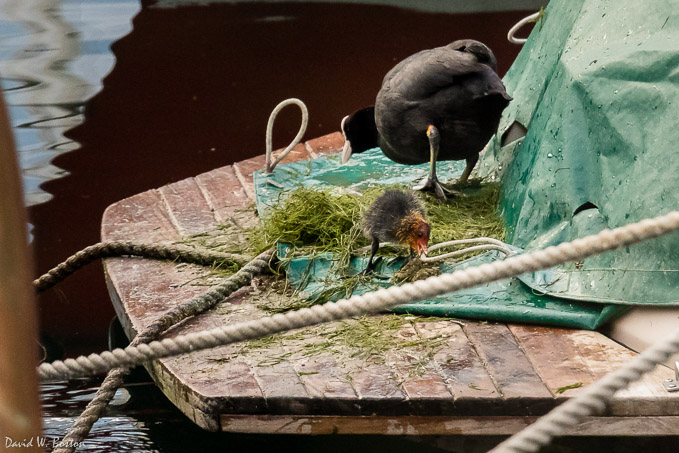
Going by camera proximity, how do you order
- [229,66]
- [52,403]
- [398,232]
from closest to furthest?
[398,232] < [52,403] < [229,66]

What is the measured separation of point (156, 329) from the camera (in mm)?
2146

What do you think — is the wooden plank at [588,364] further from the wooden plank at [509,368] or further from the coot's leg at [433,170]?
the coot's leg at [433,170]

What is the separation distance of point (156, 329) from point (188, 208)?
3.56 feet

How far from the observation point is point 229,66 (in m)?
6.07

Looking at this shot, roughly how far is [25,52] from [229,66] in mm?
1689

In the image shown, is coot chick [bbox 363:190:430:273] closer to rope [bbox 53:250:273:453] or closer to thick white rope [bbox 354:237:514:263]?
thick white rope [bbox 354:237:514:263]

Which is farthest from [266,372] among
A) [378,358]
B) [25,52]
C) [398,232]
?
[25,52]

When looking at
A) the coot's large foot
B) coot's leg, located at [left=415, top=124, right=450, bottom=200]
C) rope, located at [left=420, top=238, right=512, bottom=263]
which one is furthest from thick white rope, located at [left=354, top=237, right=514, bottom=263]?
coot's leg, located at [left=415, top=124, right=450, bottom=200]

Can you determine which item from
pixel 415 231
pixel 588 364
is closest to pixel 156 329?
pixel 415 231

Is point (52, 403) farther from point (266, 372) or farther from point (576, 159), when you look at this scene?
point (576, 159)

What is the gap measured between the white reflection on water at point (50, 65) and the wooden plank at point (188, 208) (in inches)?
49.9

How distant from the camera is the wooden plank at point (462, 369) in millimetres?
1785

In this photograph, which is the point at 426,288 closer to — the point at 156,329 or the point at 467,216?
the point at 156,329

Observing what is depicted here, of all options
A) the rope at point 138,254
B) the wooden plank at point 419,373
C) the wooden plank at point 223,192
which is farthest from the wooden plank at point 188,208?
the wooden plank at point 419,373
